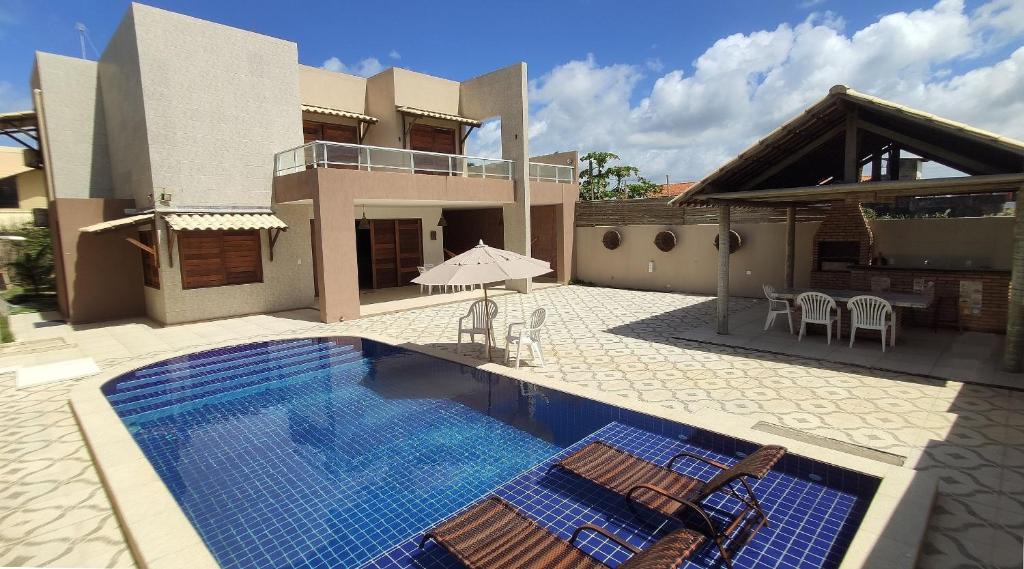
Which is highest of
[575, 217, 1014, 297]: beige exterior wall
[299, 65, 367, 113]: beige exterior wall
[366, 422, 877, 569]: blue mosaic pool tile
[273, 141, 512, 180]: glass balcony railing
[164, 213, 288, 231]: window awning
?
[299, 65, 367, 113]: beige exterior wall

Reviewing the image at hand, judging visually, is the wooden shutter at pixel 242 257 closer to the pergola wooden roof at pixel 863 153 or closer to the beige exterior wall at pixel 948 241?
the pergola wooden roof at pixel 863 153

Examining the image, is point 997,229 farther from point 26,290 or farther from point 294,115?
point 26,290

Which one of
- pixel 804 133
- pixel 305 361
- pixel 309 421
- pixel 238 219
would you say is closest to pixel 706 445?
pixel 309 421

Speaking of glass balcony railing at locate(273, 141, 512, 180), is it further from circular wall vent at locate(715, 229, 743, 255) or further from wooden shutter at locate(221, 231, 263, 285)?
circular wall vent at locate(715, 229, 743, 255)

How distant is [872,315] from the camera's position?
34.0 ft

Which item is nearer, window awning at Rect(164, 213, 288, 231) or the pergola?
the pergola

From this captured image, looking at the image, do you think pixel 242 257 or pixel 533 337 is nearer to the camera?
pixel 533 337

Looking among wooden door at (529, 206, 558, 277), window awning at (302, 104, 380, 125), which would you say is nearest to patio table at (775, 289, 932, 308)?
wooden door at (529, 206, 558, 277)

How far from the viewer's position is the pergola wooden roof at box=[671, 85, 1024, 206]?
8648 mm

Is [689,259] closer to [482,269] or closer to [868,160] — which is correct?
[868,160]

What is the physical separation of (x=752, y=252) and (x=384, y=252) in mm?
14215

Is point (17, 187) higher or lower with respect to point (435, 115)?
lower

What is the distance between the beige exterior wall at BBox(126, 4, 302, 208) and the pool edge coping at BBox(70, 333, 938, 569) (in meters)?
8.14

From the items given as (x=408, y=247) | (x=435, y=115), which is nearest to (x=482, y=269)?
(x=435, y=115)
